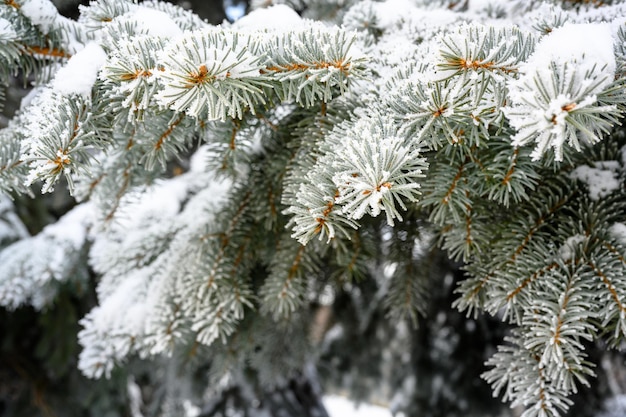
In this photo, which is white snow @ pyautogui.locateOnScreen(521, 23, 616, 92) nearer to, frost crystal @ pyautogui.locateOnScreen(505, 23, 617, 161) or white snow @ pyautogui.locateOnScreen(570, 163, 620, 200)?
frost crystal @ pyautogui.locateOnScreen(505, 23, 617, 161)

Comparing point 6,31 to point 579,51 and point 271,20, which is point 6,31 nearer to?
point 271,20

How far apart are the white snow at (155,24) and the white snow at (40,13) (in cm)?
18

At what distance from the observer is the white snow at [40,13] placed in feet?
2.48

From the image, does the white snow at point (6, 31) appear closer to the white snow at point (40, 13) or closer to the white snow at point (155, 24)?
the white snow at point (40, 13)

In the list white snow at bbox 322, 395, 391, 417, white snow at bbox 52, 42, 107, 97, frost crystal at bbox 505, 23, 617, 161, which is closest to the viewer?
frost crystal at bbox 505, 23, 617, 161

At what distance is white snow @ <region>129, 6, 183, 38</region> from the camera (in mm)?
669

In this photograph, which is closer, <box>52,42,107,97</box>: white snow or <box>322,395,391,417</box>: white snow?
<box>52,42,107,97</box>: white snow

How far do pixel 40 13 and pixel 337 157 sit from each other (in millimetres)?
572

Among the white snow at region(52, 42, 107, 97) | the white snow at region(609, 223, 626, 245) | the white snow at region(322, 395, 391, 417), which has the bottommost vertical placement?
the white snow at region(322, 395, 391, 417)

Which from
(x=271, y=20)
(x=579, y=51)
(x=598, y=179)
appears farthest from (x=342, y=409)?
(x=579, y=51)

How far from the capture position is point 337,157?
1.89 feet

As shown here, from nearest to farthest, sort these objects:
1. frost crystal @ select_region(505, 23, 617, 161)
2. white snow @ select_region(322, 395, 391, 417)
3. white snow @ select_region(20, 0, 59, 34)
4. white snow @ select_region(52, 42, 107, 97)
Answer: frost crystal @ select_region(505, 23, 617, 161)
white snow @ select_region(52, 42, 107, 97)
white snow @ select_region(20, 0, 59, 34)
white snow @ select_region(322, 395, 391, 417)

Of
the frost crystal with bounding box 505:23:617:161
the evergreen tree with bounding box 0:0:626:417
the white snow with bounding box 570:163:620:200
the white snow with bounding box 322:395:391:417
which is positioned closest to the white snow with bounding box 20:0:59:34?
the evergreen tree with bounding box 0:0:626:417

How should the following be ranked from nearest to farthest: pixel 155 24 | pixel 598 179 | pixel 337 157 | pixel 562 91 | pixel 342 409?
pixel 562 91, pixel 337 157, pixel 155 24, pixel 598 179, pixel 342 409
